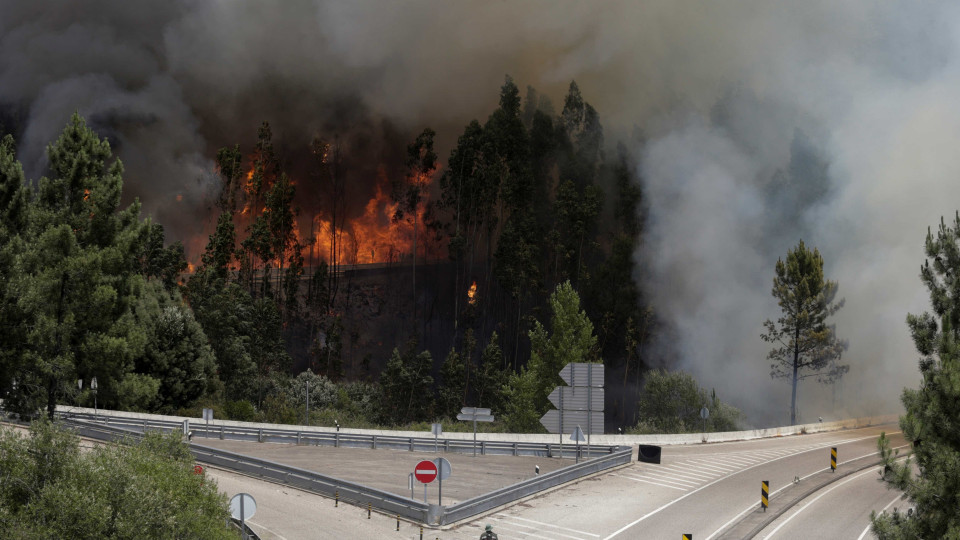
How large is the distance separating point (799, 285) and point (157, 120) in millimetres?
79998

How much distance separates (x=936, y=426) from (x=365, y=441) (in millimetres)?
30381

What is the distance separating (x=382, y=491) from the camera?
87.0 feet

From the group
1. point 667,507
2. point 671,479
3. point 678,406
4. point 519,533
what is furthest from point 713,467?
point 678,406

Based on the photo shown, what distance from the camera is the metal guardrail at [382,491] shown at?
2566cm

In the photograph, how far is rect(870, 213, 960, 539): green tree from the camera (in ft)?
50.1

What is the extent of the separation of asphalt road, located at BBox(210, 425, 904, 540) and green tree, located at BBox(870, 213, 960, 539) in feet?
32.6

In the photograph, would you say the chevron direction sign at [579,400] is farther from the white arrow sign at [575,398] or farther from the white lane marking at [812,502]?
the white lane marking at [812,502]

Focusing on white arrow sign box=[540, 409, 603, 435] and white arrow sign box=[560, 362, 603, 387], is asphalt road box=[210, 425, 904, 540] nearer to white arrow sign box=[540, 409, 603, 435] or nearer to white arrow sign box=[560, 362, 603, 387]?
white arrow sign box=[540, 409, 603, 435]

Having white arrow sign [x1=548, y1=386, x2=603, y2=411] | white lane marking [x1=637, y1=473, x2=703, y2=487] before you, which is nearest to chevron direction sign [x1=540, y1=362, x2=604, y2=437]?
white arrow sign [x1=548, y1=386, x2=603, y2=411]

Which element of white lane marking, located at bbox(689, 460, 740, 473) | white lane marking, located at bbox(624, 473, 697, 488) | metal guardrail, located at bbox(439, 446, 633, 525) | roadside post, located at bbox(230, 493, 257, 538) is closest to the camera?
roadside post, located at bbox(230, 493, 257, 538)

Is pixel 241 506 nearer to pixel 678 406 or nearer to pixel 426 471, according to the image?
pixel 426 471

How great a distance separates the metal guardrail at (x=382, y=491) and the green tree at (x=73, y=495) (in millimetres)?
8650

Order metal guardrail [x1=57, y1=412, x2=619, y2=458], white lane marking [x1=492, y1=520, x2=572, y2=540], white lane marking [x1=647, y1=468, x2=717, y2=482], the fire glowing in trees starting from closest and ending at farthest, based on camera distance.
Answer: white lane marking [x1=492, y1=520, x2=572, y2=540] → white lane marking [x1=647, y1=468, x2=717, y2=482] → metal guardrail [x1=57, y1=412, x2=619, y2=458] → the fire glowing in trees

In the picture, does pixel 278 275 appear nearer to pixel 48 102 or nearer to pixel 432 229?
pixel 432 229
